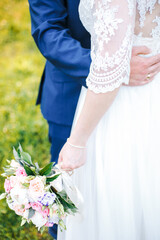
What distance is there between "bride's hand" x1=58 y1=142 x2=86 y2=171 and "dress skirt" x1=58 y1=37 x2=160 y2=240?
80mm

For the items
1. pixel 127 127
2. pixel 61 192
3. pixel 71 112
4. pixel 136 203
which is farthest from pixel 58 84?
pixel 136 203

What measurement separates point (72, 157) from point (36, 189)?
0.71 ft

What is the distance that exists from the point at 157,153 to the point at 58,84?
687mm

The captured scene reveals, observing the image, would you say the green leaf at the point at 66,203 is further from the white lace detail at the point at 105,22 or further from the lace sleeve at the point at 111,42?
the white lace detail at the point at 105,22

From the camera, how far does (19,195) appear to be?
1218 millimetres

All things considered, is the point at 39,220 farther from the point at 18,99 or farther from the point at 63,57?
the point at 18,99

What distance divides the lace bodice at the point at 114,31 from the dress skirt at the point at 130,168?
23 centimetres

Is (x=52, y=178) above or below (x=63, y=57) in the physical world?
below

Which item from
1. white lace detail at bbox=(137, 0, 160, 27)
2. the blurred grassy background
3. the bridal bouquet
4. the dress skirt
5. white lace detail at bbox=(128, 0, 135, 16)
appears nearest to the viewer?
white lace detail at bbox=(128, 0, 135, 16)

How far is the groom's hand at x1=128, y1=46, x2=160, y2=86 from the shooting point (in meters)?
1.26

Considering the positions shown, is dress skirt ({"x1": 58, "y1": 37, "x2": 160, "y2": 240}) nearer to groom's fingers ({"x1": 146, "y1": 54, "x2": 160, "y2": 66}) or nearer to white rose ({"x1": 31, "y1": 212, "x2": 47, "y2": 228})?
groom's fingers ({"x1": 146, "y1": 54, "x2": 160, "y2": 66})

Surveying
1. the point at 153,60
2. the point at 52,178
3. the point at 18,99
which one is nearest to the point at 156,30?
the point at 153,60

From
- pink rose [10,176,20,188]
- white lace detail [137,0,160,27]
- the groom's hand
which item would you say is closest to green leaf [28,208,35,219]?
pink rose [10,176,20,188]

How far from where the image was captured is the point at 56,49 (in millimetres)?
1388
